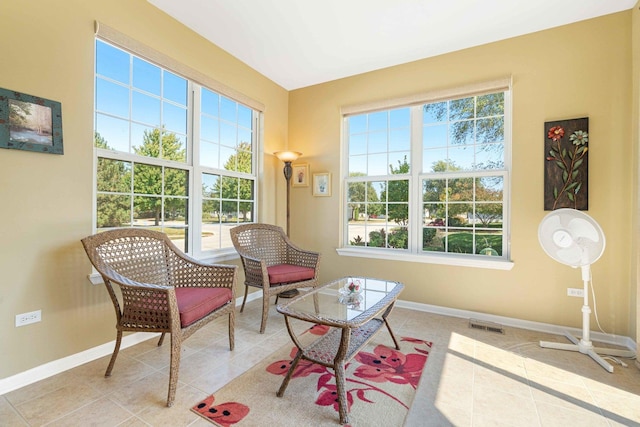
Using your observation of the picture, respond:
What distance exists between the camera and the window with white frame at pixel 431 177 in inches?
121

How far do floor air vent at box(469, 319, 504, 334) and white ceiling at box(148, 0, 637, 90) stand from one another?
114 inches

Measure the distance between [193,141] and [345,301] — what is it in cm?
226

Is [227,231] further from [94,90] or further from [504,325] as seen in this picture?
[504,325]

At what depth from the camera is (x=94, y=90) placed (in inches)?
87.3

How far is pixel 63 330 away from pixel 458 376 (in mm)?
2792

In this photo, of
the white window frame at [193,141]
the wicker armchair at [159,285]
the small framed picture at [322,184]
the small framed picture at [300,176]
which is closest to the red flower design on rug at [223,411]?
the wicker armchair at [159,285]

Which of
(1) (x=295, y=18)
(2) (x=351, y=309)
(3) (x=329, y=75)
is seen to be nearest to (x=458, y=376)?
(2) (x=351, y=309)

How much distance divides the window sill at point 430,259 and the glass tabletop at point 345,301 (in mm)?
955

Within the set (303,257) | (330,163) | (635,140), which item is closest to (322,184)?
(330,163)

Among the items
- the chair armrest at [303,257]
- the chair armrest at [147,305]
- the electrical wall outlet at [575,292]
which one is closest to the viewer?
the chair armrest at [147,305]

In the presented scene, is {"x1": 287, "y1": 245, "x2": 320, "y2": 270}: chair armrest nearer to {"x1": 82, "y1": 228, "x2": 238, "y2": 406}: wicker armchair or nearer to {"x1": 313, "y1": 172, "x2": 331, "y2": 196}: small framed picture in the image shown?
{"x1": 313, "y1": 172, "x2": 331, "y2": 196}: small framed picture

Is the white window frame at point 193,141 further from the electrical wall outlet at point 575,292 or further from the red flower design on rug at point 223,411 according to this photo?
the electrical wall outlet at point 575,292

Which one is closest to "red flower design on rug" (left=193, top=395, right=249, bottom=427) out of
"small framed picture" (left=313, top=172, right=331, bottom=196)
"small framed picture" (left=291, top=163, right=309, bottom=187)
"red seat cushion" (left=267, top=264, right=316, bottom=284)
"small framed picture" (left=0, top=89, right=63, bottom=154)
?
"red seat cushion" (left=267, top=264, right=316, bottom=284)

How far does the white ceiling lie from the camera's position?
8.20 feet
